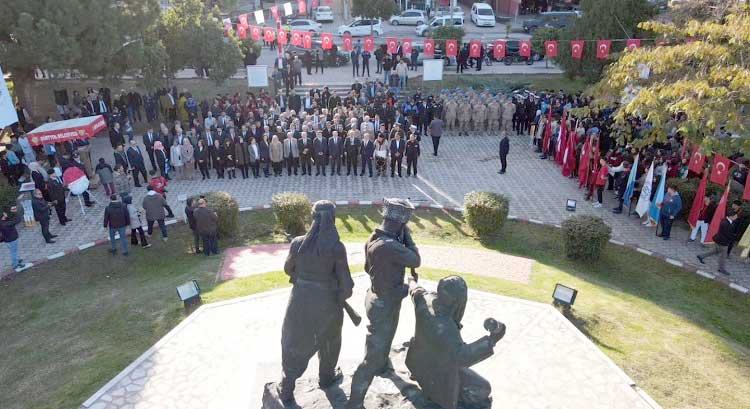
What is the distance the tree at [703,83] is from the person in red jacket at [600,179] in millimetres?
1699

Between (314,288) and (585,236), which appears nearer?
(314,288)

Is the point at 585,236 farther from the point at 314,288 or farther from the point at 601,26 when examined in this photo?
the point at 601,26

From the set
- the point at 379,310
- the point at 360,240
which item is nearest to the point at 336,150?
the point at 360,240

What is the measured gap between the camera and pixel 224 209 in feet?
49.1

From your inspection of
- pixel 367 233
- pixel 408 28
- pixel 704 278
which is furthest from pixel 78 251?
pixel 408 28

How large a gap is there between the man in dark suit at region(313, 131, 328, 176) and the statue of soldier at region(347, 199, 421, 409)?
1289cm

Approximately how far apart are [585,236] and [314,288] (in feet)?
29.6

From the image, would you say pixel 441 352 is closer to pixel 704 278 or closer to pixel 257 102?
pixel 704 278

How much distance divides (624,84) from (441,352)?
12.9m

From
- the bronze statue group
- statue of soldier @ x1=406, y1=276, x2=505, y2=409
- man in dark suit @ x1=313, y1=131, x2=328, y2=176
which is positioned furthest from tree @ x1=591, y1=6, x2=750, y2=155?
man in dark suit @ x1=313, y1=131, x2=328, y2=176

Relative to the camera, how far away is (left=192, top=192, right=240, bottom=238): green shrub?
14.9 meters

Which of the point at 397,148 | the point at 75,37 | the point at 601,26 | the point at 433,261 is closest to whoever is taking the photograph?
the point at 433,261

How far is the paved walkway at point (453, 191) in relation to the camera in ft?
51.1

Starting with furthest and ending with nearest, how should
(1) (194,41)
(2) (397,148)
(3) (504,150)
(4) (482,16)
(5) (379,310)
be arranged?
(4) (482,16)
(1) (194,41)
(3) (504,150)
(2) (397,148)
(5) (379,310)
